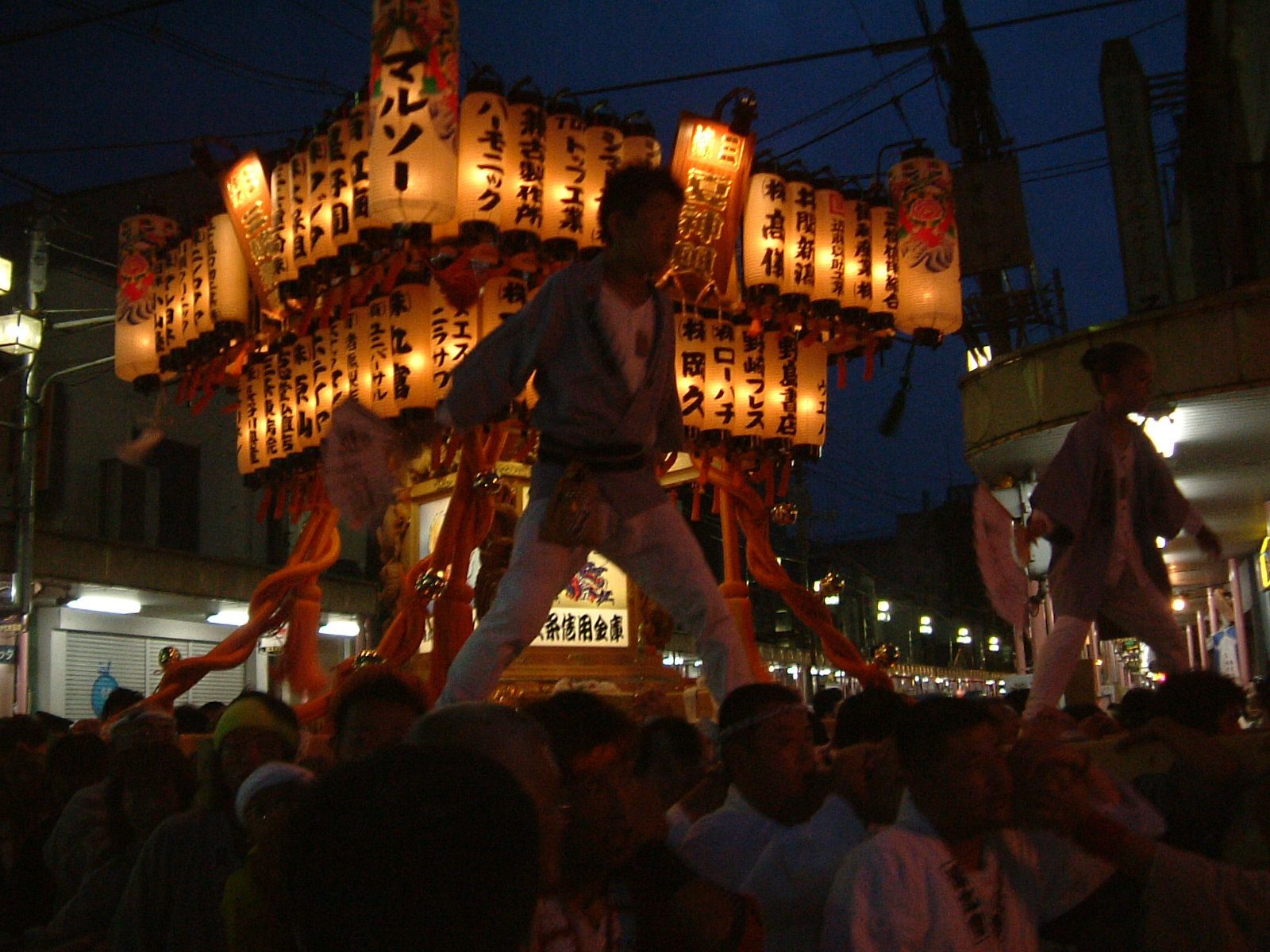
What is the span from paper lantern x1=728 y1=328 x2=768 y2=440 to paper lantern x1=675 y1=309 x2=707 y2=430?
1.03 feet

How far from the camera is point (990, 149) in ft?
57.0

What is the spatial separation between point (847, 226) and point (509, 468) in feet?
11.6

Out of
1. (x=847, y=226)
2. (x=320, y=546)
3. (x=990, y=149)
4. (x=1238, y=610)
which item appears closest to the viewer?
(x=320, y=546)

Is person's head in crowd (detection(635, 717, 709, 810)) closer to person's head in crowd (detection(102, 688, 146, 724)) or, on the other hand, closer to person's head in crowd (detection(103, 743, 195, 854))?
person's head in crowd (detection(103, 743, 195, 854))

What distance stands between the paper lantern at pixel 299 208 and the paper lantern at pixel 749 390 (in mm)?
3512

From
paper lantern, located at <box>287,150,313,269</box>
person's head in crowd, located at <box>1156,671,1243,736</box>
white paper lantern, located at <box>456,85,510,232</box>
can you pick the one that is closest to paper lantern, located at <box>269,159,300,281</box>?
paper lantern, located at <box>287,150,313,269</box>

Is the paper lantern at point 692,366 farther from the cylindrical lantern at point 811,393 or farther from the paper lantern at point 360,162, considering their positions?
the paper lantern at point 360,162

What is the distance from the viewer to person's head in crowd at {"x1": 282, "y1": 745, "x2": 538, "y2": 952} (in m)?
1.06

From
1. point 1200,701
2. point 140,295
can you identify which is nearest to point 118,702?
point 140,295

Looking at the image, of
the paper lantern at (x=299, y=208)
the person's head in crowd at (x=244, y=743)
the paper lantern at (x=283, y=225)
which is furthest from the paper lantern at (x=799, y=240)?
the person's head in crowd at (x=244, y=743)

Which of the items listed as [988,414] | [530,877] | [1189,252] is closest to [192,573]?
[988,414]

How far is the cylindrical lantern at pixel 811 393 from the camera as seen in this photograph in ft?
32.2

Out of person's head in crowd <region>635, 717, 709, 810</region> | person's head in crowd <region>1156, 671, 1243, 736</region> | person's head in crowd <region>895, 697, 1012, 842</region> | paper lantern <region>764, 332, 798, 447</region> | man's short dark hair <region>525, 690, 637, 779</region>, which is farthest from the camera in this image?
paper lantern <region>764, 332, 798, 447</region>

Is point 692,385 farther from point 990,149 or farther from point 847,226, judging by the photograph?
point 990,149
